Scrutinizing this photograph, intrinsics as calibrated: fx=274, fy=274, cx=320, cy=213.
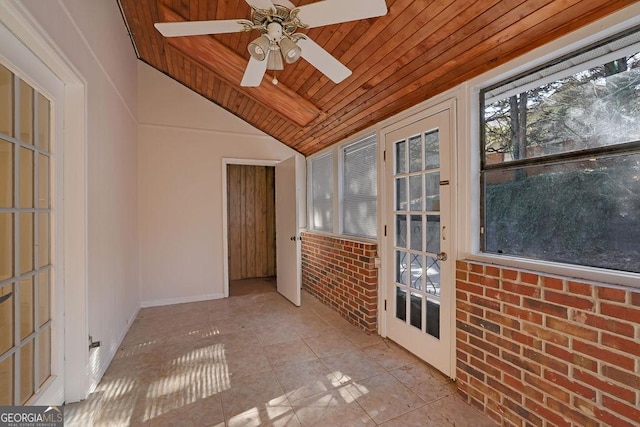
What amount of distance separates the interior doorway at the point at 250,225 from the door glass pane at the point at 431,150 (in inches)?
132

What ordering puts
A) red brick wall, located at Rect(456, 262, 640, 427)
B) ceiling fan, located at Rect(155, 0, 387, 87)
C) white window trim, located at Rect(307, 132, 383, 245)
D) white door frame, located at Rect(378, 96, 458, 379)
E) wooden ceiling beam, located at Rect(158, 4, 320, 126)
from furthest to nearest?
1. white window trim, located at Rect(307, 132, 383, 245)
2. wooden ceiling beam, located at Rect(158, 4, 320, 126)
3. white door frame, located at Rect(378, 96, 458, 379)
4. ceiling fan, located at Rect(155, 0, 387, 87)
5. red brick wall, located at Rect(456, 262, 640, 427)

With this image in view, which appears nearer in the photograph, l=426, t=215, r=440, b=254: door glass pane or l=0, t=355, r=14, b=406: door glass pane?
l=0, t=355, r=14, b=406: door glass pane

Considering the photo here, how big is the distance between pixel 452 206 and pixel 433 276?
23.4 inches

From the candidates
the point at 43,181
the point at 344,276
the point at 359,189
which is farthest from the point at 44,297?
the point at 359,189

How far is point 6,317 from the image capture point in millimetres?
1248

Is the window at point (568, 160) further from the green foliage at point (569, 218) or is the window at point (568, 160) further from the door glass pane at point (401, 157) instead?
the door glass pane at point (401, 157)

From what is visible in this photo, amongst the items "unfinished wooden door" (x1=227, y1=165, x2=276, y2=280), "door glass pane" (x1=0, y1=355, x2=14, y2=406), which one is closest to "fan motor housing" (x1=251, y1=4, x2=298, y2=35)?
"door glass pane" (x1=0, y1=355, x2=14, y2=406)

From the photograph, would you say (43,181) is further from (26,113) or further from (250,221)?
(250,221)

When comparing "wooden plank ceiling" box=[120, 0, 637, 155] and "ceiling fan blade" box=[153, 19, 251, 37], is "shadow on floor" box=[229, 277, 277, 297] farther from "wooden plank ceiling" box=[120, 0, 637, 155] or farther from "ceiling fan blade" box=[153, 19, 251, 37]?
"ceiling fan blade" box=[153, 19, 251, 37]

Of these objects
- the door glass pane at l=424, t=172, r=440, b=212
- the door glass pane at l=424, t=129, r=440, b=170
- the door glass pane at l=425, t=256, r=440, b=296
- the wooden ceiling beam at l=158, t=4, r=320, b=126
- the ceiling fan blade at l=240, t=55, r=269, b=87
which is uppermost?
the wooden ceiling beam at l=158, t=4, r=320, b=126

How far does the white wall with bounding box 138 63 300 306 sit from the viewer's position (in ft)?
11.9

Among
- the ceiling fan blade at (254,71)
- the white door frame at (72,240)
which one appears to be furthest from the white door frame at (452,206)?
the white door frame at (72,240)

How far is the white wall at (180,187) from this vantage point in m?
3.63

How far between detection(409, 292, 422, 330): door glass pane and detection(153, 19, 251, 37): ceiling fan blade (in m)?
2.28
